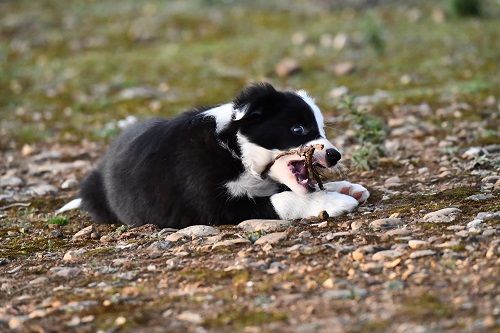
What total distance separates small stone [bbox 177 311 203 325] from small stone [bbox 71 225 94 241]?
101 inches

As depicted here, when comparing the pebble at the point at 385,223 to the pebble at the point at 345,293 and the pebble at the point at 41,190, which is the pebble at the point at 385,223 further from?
the pebble at the point at 41,190

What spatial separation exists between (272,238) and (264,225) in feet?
Answer: 1.42

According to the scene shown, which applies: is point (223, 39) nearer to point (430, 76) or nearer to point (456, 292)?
point (430, 76)

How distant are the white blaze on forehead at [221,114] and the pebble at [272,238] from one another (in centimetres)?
113

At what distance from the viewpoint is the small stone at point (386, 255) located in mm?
5466

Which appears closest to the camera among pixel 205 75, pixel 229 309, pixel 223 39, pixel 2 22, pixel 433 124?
pixel 229 309

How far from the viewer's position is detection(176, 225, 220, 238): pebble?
21.4 ft

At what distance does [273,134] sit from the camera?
22.5 ft

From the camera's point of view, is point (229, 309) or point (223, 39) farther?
point (223, 39)

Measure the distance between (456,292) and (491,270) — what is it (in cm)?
36

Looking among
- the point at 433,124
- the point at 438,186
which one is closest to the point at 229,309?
the point at 438,186

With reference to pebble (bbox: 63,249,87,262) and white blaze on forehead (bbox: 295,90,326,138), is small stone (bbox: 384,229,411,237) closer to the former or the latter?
white blaze on forehead (bbox: 295,90,326,138)

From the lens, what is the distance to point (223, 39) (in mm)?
18859

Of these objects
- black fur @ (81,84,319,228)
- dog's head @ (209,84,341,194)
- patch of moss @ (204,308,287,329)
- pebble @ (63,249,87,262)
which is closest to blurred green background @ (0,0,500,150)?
black fur @ (81,84,319,228)
